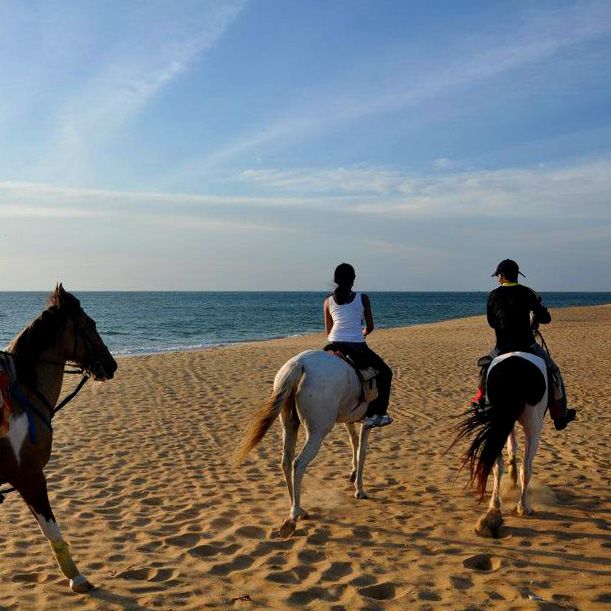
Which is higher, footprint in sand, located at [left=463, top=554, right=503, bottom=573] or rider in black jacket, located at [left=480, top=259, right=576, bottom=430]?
rider in black jacket, located at [left=480, top=259, right=576, bottom=430]

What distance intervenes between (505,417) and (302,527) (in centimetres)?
231

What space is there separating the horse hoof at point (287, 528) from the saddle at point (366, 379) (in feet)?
4.90

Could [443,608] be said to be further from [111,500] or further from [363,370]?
[111,500]

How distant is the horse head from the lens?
470 centimetres

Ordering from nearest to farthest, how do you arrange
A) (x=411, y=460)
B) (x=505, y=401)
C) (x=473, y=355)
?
(x=505, y=401), (x=411, y=460), (x=473, y=355)

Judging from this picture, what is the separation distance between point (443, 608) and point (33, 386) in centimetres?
358

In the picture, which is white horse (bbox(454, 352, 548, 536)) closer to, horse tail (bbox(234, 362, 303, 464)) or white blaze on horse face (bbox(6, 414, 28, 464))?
horse tail (bbox(234, 362, 303, 464))

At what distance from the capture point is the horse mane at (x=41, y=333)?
15.0ft

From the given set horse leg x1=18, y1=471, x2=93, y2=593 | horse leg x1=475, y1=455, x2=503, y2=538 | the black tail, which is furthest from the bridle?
horse leg x1=475, y1=455, x2=503, y2=538

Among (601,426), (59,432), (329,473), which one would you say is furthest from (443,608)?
(59,432)

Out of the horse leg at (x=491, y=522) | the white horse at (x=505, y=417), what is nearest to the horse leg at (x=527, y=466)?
the white horse at (x=505, y=417)

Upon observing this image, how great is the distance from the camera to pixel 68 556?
14.8 ft

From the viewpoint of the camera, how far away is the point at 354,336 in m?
6.46

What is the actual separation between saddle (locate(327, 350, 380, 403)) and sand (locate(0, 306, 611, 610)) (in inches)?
48.9
